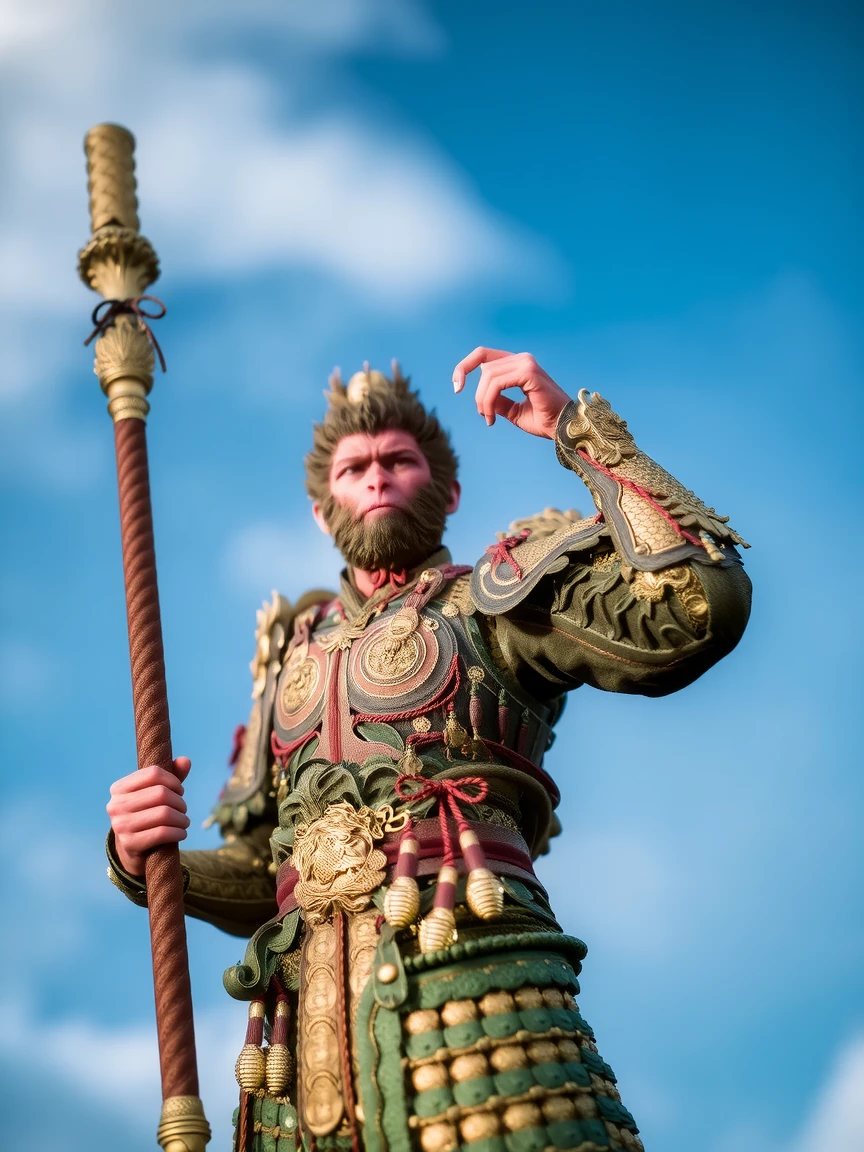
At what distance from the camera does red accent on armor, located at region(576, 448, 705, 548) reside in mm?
5234

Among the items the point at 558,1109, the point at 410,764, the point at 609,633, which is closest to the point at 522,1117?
the point at 558,1109

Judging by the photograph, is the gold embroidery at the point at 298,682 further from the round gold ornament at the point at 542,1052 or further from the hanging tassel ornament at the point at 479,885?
the round gold ornament at the point at 542,1052

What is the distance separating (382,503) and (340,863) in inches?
68.4

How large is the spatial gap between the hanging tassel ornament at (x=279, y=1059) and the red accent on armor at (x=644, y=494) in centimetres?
230

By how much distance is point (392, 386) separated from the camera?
6.91 m

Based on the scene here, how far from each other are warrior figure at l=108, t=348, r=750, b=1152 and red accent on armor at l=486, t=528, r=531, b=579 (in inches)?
0.4

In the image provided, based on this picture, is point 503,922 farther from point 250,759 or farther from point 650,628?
point 250,759

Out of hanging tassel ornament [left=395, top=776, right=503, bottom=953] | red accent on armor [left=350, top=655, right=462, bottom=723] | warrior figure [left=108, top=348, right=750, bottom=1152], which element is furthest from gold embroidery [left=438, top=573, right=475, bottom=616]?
hanging tassel ornament [left=395, top=776, right=503, bottom=953]

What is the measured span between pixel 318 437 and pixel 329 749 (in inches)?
63.2

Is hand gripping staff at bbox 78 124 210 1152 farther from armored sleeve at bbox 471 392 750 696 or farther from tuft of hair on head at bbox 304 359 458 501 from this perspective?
armored sleeve at bbox 471 392 750 696

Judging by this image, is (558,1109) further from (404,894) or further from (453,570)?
(453,570)

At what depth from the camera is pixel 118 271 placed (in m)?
6.66

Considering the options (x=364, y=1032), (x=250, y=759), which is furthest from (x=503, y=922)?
(x=250, y=759)

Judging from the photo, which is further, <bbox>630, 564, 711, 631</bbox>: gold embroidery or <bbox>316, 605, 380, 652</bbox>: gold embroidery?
<bbox>316, 605, 380, 652</bbox>: gold embroidery
